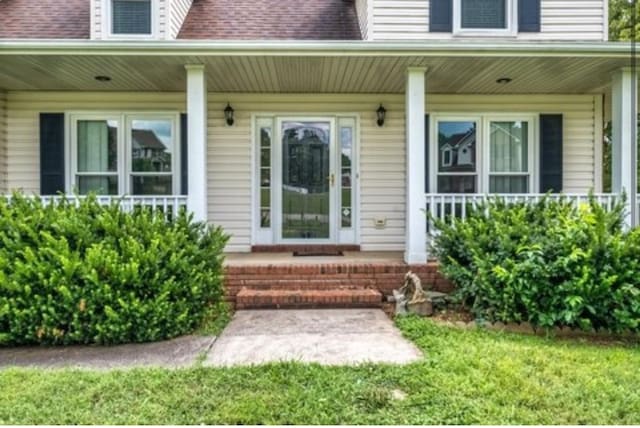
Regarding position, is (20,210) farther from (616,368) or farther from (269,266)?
(616,368)

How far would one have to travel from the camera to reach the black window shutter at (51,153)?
6.82 meters

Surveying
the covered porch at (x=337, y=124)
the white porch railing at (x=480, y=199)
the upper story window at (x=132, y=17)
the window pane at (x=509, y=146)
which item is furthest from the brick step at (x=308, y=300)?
the upper story window at (x=132, y=17)

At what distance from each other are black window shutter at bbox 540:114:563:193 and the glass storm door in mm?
3179

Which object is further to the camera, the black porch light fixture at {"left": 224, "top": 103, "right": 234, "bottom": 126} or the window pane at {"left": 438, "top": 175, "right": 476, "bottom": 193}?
the window pane at {"left": 438, "top": 175, "right": 476, "bottom": 193}

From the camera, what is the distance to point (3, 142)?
687 cm

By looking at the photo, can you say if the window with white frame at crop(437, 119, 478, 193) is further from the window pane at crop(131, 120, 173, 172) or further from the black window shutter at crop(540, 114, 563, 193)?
the window pane at crop(131, 120, 173, 172)

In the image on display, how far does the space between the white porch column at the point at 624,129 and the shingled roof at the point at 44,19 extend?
23.8 feet

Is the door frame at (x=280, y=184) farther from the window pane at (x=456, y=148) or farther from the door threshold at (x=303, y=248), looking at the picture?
the window pane at (x=456, y=148)

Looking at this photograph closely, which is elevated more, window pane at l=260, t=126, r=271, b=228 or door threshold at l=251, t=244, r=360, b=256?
window pane at l=260, t=126, r=271, b=228

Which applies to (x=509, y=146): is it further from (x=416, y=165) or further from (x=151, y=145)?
(x=151, y=145)

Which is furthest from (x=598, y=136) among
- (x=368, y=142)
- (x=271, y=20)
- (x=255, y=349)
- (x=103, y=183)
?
(x=103, y=183)

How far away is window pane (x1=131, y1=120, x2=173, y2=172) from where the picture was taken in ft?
23.1

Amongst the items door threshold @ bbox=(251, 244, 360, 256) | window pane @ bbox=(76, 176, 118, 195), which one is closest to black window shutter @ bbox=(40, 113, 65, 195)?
window pane @ bbox=(76, 176, 118, 195)

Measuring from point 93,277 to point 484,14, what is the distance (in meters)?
5.94
